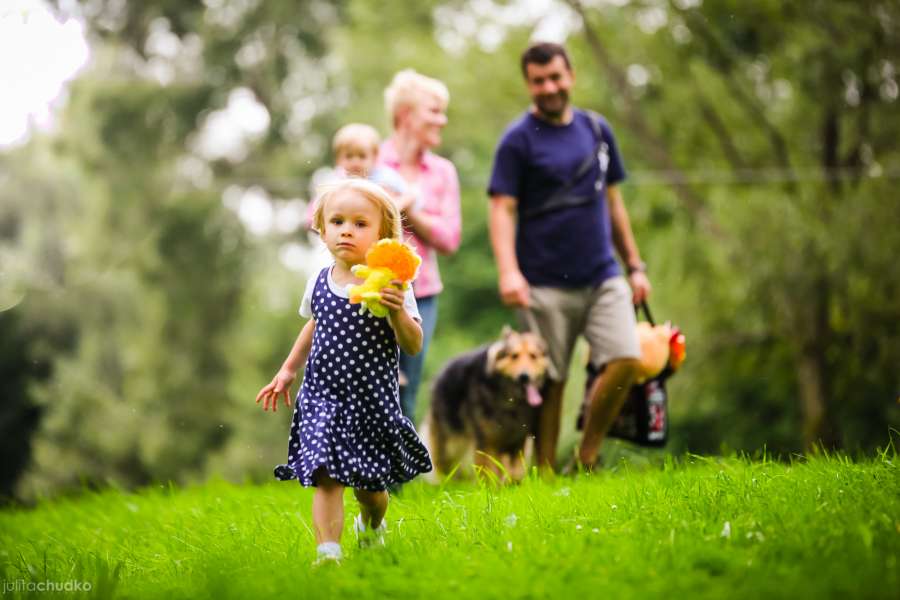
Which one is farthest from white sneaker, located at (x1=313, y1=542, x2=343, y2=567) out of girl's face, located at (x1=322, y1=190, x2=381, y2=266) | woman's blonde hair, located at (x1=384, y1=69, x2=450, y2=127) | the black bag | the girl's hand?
woman's blonde hair, located at (x1=384, y1=69, x2=450, y2=127)

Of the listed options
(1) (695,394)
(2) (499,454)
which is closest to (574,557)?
(2) (499,454)

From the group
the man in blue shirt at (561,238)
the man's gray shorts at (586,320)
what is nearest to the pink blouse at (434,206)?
the man in blue shirt at (561,238)

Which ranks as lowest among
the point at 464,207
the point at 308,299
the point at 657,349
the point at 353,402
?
the point at 657,349

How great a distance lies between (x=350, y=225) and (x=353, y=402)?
64 centimetres

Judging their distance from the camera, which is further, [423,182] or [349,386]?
[423,182]

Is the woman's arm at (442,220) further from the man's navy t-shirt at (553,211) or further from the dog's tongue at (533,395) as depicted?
the dog's tongue at (533,395)

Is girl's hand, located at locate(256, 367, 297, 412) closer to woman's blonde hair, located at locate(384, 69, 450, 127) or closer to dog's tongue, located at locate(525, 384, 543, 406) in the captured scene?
dog's tongue, located at locate(525, 384, 543, 406)

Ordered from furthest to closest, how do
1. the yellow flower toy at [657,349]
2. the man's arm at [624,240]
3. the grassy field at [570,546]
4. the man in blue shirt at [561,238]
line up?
the man's arm at [624,240], the yellow flower toy at [657,349], the man in blue shirt at [561,238], the grassy field at [570,546]

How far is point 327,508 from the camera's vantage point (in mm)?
3811

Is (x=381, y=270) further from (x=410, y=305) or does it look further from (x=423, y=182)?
(x=423, y=182)

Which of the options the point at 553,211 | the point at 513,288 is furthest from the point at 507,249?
the point at 553,211

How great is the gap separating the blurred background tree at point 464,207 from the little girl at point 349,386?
4205 mm

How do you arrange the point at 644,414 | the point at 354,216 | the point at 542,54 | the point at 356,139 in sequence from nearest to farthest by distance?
the point at 354,216 → the point at 356,139 → the point at 542,54 → the point at 644,414

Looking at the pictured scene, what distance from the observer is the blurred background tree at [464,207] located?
47.3ft
